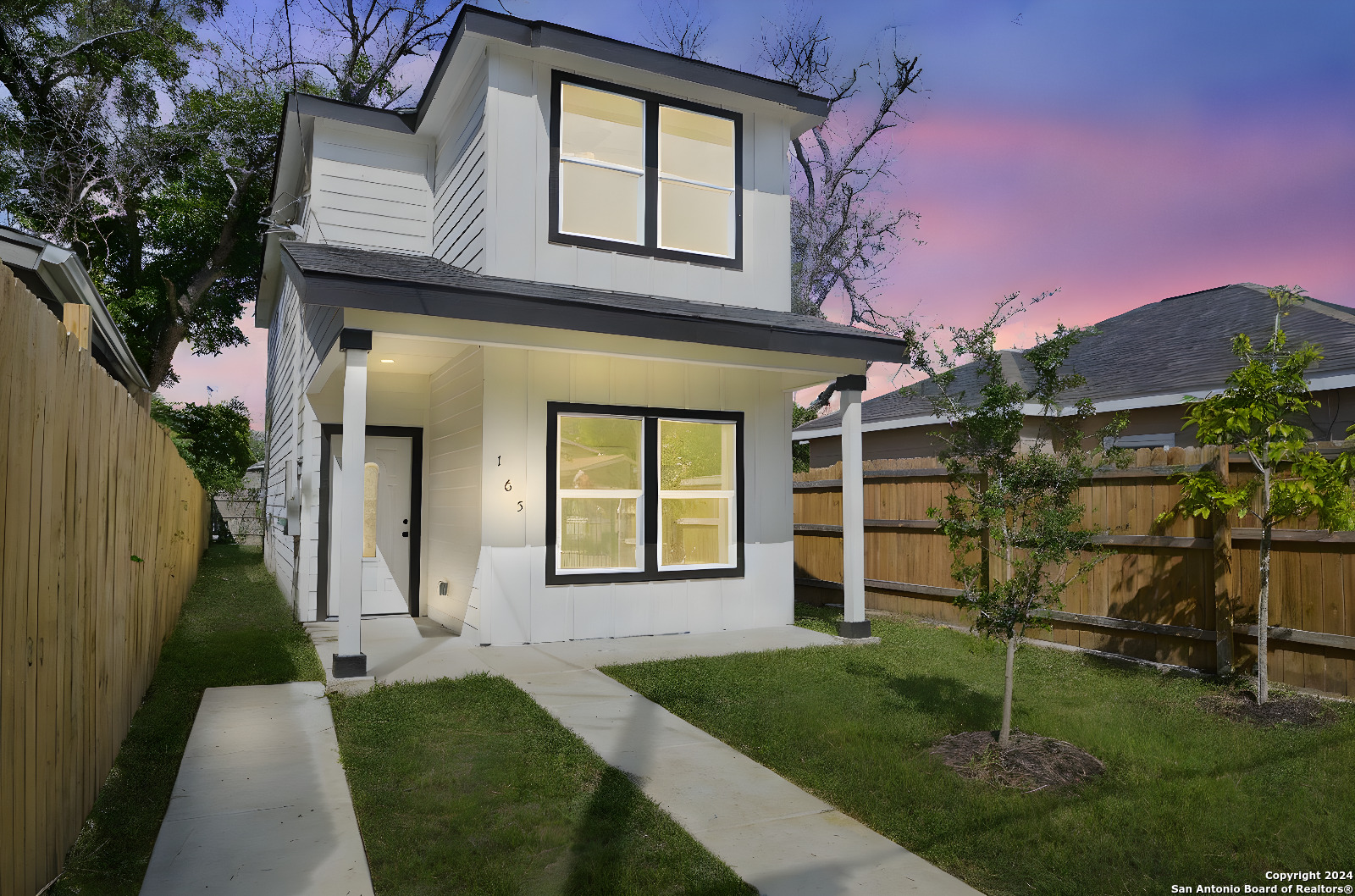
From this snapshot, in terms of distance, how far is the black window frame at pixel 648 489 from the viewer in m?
8.00

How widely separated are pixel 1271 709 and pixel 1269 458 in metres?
1.59

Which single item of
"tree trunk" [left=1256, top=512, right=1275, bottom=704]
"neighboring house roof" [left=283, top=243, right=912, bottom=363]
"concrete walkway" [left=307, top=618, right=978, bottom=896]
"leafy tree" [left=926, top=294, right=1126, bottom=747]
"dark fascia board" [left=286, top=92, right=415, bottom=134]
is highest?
"dark fascia board" [left=286, top=92, right=415, bottom=134]

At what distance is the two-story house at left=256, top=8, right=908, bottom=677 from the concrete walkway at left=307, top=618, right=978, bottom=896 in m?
0.58

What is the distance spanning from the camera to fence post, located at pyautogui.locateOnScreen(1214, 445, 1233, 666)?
611 cm

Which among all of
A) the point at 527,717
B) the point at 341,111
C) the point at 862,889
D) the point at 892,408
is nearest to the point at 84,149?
the point at 341,111

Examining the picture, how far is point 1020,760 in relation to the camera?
4.33 metres

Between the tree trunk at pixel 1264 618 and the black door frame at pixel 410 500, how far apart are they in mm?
8023

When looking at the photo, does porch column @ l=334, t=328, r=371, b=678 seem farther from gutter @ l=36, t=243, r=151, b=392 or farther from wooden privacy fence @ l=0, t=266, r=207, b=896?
gutter @ l=36, t=243, r=151, b=392

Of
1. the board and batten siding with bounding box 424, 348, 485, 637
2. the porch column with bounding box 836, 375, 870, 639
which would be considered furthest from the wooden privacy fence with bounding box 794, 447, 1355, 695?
the board and batten siding with bounding box 424, 348, 485, 637

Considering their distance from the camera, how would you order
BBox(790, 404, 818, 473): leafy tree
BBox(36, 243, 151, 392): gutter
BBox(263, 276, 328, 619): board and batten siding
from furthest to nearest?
BBox(790, 404, 818, 473): leafy tree
BBox(263, 276, 328, 619): board and batten siding
BBox(36, 243, 151, 392): gutter

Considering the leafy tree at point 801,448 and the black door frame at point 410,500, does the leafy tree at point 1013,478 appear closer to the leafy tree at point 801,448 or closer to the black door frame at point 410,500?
the black door frame at point 410,500

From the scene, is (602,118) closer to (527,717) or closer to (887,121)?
(527,717)

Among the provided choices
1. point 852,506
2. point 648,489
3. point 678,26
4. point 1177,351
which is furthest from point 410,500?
point 678,26

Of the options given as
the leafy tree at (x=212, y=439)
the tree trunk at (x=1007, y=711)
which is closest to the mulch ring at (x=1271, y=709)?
the tree trunk at (x=1007, y=711)
